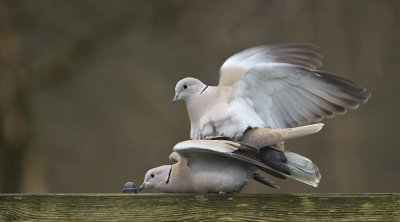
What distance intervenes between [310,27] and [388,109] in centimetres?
120

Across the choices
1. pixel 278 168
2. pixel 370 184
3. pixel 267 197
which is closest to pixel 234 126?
pixel 278 168

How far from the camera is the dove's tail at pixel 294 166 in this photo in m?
2.50

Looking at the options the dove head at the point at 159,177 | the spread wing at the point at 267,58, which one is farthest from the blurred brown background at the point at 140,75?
the dove head at the point at 159,177

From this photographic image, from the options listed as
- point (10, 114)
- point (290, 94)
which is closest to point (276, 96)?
point (290, 94)

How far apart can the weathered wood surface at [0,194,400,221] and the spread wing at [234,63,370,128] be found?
2.30 feet

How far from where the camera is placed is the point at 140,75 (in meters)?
7.64

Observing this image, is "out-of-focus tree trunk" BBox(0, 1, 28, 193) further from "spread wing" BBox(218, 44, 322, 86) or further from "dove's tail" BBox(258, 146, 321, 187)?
"dove's tail" BBox(258, 146, 321, 187)

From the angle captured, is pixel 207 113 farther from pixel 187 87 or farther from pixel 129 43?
pixel 129 43

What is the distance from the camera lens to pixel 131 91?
25.1 feet

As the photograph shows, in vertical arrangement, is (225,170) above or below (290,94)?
below

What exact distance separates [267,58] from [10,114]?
4229mm

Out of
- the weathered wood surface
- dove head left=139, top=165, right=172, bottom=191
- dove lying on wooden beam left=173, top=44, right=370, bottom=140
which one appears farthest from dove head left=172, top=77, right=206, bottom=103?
the weathered wood surface

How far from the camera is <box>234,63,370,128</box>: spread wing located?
2.97 metres

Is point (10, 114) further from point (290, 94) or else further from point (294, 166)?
point (294, 166)
